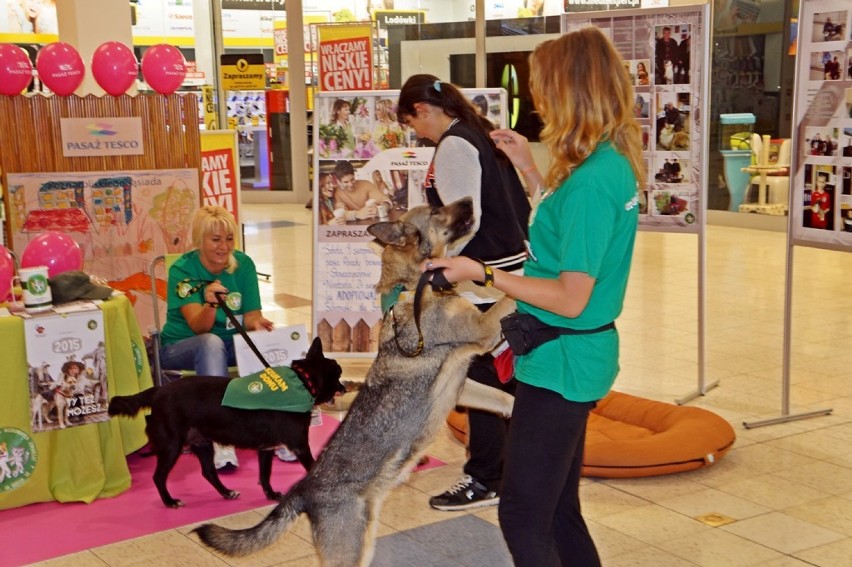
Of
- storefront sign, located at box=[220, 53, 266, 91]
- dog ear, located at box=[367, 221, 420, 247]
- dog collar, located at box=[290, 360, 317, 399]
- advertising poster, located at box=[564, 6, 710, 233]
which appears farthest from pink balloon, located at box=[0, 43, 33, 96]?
storefront sign, located at box=[220, 53, 266, 91]

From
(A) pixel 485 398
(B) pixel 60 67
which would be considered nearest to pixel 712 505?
(A) pixel 485 398

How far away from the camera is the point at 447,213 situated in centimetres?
319

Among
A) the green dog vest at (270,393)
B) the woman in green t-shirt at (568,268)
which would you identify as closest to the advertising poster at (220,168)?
the green dog vest at (270,393)

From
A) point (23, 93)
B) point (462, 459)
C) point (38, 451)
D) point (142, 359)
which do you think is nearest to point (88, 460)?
point (38, 451)

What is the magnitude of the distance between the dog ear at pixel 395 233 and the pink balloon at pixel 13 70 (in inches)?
135

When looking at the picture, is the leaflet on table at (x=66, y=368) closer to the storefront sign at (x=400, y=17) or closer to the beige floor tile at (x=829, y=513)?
the beige floor tile at (x=829, y=513)

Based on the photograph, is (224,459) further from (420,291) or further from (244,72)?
A: (244,72)

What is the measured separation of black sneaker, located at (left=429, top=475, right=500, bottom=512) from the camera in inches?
153

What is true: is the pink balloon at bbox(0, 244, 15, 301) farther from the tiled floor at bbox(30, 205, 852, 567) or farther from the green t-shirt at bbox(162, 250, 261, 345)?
the tiled floor at bbox(30, 205, 852, 567)

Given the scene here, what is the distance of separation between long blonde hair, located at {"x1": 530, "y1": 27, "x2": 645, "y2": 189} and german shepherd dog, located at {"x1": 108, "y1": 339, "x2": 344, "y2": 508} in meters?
1.97

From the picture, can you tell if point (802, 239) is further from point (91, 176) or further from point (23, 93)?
point (23, 93)

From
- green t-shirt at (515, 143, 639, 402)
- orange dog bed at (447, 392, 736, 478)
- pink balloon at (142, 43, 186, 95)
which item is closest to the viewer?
green t-shirt at (515, 143, 639, 402)

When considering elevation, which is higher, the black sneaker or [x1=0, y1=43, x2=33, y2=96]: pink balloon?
[x1=0, y1=43, x2=33, y2=96]: pink balloon

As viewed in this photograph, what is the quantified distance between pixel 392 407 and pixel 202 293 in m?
2.01
